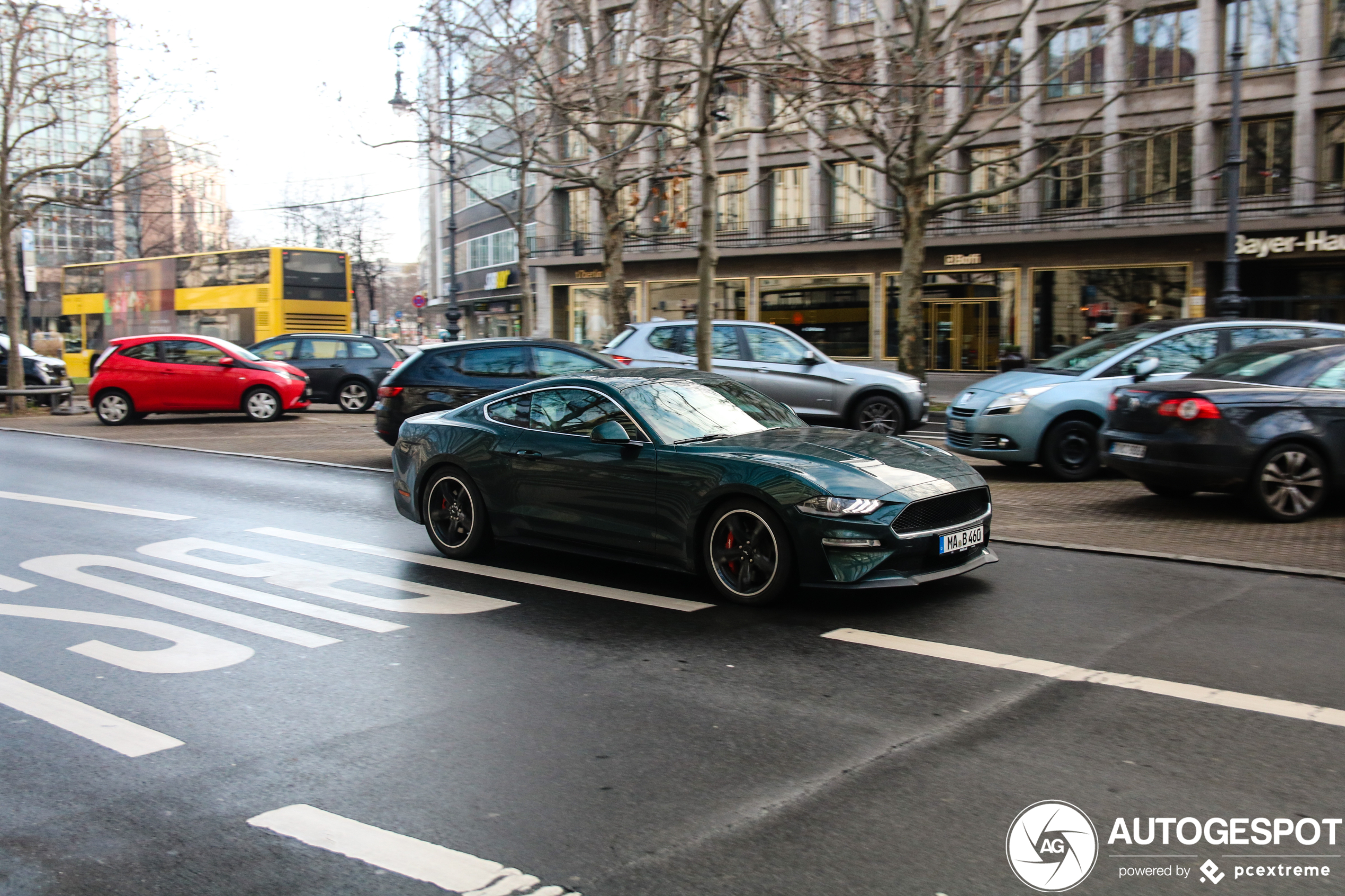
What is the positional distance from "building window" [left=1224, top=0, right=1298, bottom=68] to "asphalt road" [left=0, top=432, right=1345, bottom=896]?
27.3 m

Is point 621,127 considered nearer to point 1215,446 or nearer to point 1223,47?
point 1223,47

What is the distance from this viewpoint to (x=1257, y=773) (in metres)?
3.98

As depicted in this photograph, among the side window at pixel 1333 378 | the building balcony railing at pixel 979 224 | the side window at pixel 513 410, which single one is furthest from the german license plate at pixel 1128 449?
the building balcony railing at pixel 979 224

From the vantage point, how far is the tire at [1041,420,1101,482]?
38.7 feet

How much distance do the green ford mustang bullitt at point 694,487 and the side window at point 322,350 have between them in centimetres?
1583

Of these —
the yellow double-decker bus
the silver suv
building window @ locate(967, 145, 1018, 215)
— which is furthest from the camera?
building window @ locate(967, 145, 1018, 215)

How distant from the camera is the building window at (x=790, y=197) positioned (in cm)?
3772

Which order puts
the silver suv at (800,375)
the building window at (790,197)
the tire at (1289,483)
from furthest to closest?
the building window at (790,197), the silver suv at (800,375), the tire at (1289,483)

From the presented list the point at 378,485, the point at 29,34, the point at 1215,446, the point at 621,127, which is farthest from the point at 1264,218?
the point at 29,34

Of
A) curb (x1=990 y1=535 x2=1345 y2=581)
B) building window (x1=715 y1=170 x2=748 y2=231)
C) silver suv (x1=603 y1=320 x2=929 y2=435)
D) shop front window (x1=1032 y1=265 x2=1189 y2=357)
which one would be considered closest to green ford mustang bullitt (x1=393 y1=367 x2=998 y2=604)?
curb (x1=990 y1=535 x2=1345 y2=581)

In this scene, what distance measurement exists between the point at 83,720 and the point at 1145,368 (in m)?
9.34

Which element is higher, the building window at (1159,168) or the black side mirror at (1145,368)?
the building window at (1159,168)

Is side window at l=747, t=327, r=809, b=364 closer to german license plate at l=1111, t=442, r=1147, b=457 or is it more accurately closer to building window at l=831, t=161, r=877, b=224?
german license plate at l=1111, t=442, r=1147, b=457

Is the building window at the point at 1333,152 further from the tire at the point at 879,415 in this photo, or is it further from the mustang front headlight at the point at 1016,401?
the mustang front headlight at the point at 1016,401
